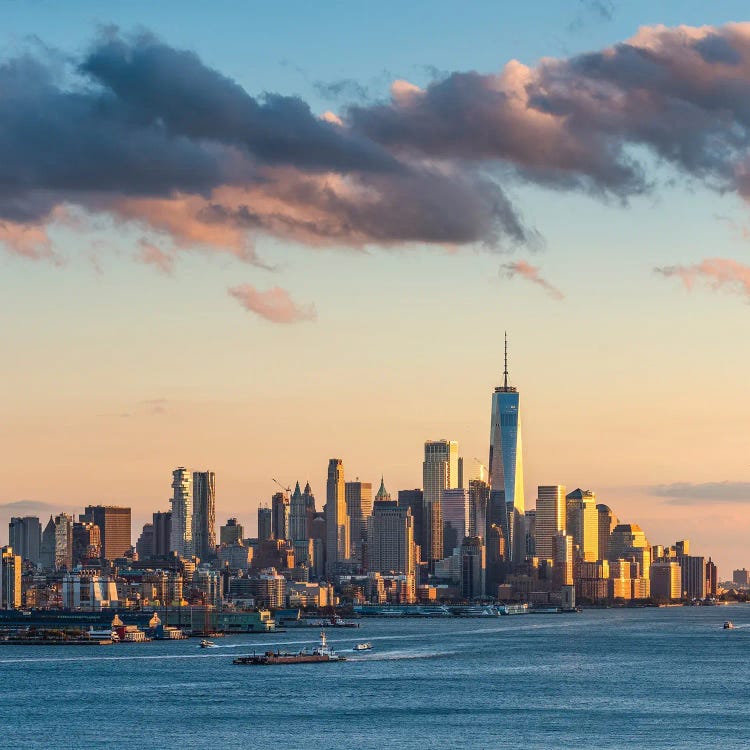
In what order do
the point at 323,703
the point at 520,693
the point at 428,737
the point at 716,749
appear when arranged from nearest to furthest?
the point at 716,749, the point at 428,737, the point at 323,703, the point at 520,693

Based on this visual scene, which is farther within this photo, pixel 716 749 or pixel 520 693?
pixel 520 693

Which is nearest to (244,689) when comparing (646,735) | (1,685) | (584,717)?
(1,685)

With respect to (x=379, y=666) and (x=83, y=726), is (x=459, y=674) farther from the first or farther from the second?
(x=83, y=726)

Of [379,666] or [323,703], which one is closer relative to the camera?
[323,703]

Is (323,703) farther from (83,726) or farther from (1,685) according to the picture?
(1,685)

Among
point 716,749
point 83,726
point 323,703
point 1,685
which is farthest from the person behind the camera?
point 1,685

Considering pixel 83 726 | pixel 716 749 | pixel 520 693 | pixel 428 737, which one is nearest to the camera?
pixel 716 749

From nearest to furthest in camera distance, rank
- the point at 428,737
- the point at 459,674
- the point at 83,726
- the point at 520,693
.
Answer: the point at 428,737 → the point at 83,726 → the point at 520,693 → the point at 459,674

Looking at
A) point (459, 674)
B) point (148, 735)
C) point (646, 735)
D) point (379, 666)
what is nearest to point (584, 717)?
point (646, 735)

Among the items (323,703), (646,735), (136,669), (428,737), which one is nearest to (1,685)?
(136,669)
